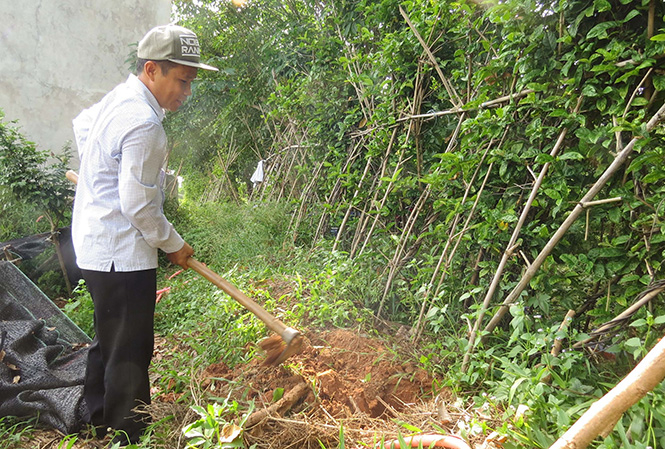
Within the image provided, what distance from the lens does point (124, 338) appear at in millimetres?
1865

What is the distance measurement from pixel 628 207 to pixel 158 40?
82.0 inches

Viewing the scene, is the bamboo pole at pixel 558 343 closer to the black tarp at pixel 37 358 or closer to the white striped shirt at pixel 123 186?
the white striped shirt at pixel 123 186

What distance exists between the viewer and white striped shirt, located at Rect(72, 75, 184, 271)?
171 centimetres

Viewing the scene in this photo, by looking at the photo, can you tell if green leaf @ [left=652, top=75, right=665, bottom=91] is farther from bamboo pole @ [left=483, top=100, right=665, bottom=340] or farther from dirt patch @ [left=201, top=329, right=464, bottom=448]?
dirt patch @ [left=201, top=329, right=464, bottom=448]

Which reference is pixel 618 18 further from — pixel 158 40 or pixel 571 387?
pixel 158 40

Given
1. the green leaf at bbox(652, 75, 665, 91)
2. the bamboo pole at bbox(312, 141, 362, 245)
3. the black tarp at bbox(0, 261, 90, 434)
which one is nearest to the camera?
the green leaf at bbox(652, 75, 665, 91)

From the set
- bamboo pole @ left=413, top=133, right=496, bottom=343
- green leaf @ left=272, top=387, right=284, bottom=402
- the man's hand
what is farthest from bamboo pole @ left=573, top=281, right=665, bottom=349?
the man's hand

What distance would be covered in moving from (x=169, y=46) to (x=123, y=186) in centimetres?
65

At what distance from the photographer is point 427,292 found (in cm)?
242

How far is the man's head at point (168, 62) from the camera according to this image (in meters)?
1.80

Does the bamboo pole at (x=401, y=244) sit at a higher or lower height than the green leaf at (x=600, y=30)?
lower

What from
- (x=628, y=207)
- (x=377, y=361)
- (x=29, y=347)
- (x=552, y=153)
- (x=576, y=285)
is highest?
(x=552, y=153)

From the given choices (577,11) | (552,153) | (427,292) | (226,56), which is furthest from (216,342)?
(226,56)

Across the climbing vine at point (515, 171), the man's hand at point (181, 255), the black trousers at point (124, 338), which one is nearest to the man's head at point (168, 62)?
the man's hand at point (181, 255)
